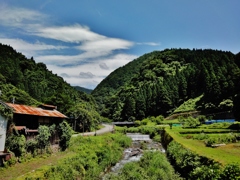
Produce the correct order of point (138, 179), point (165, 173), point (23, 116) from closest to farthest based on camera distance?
point (138, 179) < point (165, 173) < point (23, 116)

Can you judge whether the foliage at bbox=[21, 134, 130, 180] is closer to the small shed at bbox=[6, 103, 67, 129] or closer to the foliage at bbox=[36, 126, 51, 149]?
the foliage at bbox=[36, 126, 51, 149]

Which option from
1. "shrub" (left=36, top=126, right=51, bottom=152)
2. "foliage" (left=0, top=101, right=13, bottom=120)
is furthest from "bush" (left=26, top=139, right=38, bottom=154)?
"foliage" (left=0, top=101, right=13, bottom=120)

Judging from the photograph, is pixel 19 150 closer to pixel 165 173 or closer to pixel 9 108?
pixel 9 108

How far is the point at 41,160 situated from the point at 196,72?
114938 millimetres

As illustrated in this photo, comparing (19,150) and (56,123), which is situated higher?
(56,123)

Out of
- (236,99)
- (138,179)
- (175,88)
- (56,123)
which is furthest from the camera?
(175,88)

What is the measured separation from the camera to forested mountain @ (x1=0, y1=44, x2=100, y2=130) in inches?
2555

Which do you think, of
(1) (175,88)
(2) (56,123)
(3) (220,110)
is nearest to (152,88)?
(1) (175,88)

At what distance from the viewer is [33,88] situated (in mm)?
94250

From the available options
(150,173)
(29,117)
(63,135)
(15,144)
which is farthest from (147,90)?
(15,144)

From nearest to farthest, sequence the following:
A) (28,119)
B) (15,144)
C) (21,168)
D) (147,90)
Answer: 1. (21,168)
2. (15,144)
3. (28,119)
4. (147,90)

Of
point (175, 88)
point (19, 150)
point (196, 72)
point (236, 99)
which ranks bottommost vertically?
point (19, 150)

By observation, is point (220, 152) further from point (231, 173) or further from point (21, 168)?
point (21, 168)

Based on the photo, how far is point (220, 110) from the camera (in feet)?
285
